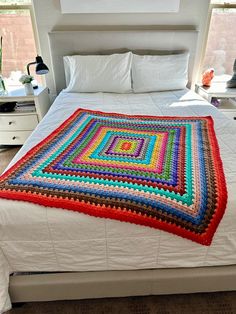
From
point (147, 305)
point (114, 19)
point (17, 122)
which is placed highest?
point (114, 19)

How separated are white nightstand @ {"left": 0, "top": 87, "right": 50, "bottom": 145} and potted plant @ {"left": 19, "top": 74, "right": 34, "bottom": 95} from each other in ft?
0.14

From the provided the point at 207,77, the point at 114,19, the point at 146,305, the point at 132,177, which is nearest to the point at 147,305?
the point at 146,305

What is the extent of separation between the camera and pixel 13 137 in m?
2.40

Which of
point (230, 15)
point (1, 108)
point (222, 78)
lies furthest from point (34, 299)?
point (230, 15)

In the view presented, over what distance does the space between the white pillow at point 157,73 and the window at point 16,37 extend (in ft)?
3.84

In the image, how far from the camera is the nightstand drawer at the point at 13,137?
238 centimetres

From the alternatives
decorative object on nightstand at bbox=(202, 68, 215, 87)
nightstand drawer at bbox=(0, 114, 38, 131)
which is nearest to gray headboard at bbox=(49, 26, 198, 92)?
decorative object on nightstand at bbox=(202, 68, 215, 87)

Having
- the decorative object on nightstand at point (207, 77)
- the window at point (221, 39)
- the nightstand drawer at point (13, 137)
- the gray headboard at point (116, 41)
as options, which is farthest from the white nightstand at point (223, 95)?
the nightstand drawer at point (13, 137)

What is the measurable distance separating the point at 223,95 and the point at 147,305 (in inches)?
79.5

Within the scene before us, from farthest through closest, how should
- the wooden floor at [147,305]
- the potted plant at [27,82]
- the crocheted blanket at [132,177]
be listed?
1. the potted plant at [27,82]
2. the wooden floor at [147,305]
3. the crocheted blanket at [132,177]

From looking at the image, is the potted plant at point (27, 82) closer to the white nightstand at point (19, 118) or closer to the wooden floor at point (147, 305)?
the white nightstand at point (19, 118)

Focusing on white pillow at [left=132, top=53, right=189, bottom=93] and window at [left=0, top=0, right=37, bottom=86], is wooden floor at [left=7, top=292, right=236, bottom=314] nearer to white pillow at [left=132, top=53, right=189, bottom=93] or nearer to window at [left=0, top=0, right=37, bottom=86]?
white pillow at [left=132, top=53, right=189, bottom=93]

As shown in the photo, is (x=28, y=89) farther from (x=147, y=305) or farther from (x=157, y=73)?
(x=147, y=305)

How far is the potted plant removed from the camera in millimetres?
2254
